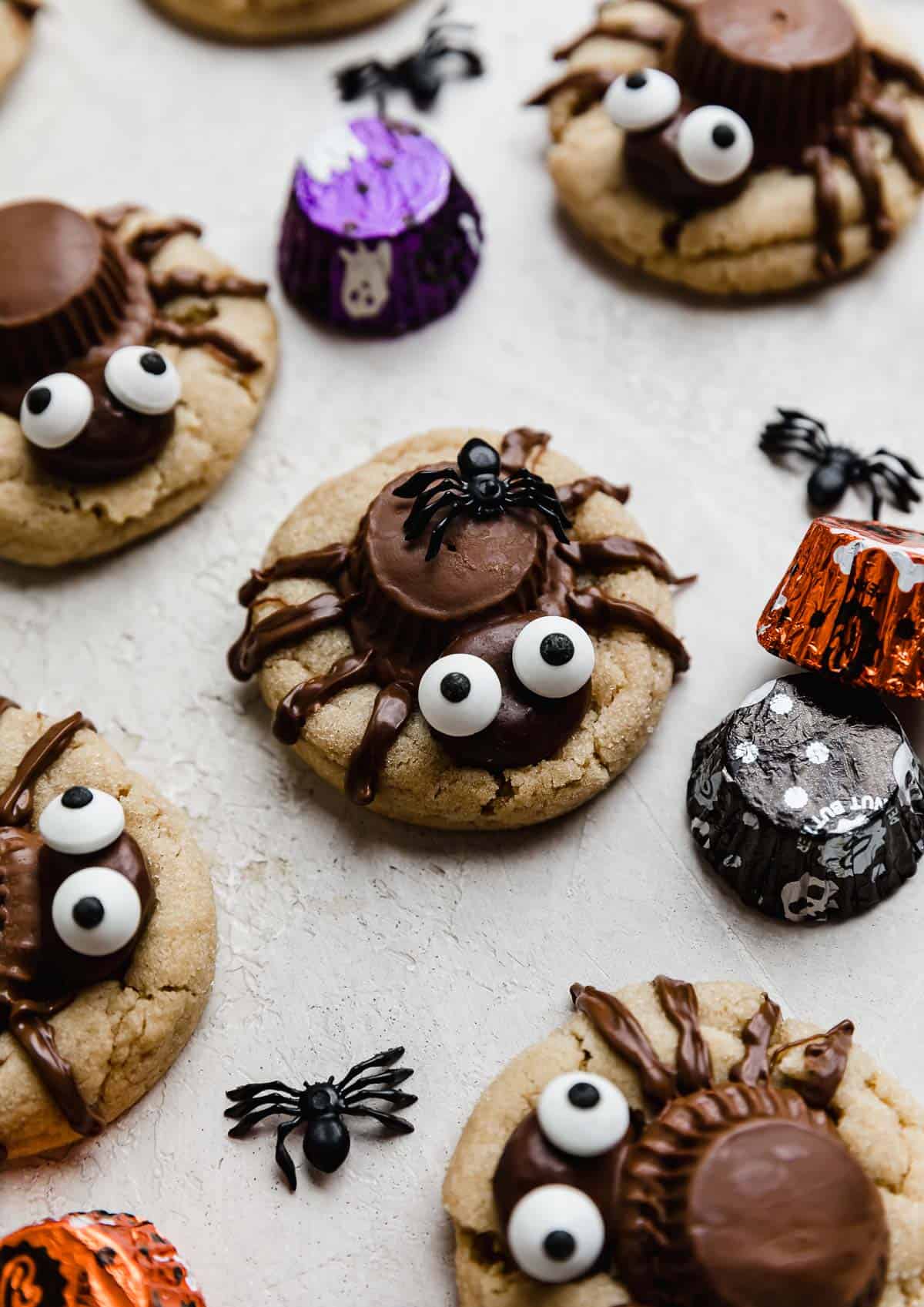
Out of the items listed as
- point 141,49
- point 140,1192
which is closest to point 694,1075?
point 140,1192

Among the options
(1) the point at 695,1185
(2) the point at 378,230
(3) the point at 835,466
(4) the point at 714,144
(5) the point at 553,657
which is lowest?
(1) the point at 695,1185

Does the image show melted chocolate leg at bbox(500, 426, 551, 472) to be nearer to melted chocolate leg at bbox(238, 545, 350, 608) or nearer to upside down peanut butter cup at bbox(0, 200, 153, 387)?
melted chocolate leg at bbox(238, 545, 350, 608)

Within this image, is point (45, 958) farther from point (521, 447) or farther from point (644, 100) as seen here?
point (644, 100)

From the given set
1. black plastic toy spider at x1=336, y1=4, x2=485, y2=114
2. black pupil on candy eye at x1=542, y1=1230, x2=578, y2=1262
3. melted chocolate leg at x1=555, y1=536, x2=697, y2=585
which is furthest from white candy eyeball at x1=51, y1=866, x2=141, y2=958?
black plastic toy spider at x1=336, y1=4, x2=485, y2=114

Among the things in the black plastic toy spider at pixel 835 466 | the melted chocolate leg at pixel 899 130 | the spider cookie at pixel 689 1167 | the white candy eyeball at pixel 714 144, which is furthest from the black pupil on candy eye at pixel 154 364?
the melted chocolate leg at pixel 899 130

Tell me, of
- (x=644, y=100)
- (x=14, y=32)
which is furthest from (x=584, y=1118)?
(x=14, y=32)
